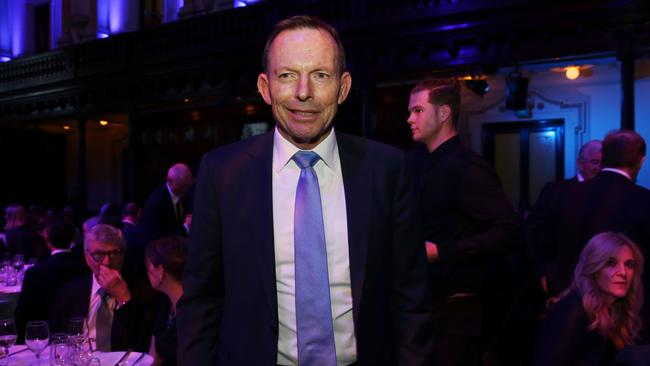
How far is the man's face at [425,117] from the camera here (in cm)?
260

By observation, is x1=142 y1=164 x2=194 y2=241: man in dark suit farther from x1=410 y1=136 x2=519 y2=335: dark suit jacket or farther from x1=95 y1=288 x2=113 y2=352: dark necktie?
x1=410 y1=136 x2=519 y2=335: dark suit jacket

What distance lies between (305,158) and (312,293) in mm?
318

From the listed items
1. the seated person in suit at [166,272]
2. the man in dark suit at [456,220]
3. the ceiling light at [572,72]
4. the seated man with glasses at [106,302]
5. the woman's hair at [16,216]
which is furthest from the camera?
the ceiling light at [572,72]

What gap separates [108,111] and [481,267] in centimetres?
1107

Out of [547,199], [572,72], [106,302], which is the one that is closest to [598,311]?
[547,199]

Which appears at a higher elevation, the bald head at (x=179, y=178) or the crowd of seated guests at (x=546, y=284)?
the bald head at (x=179, y=178)

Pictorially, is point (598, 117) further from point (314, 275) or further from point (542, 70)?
point (314, 275)

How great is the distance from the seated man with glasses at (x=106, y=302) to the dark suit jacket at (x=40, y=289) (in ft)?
2.02

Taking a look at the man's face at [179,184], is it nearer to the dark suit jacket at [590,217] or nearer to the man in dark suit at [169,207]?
the man in dark suit at [169,207]

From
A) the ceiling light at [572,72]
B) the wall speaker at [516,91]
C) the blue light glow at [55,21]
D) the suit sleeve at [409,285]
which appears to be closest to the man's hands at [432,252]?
the suit sleeve at [409,285]

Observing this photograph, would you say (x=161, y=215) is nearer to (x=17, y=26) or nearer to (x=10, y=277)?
(x=10, y=277)

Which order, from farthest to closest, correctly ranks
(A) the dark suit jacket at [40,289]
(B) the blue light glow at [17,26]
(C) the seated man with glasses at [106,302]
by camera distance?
(B) the blue light glow at [17,26]
(A) the dark suit jacket at [40,289]
(C) the seated man with glasses at [106,302]

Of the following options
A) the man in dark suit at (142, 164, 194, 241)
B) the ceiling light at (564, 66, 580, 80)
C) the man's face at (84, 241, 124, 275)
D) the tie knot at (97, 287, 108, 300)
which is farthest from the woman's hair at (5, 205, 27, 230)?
the ceiling light at (564, 66, 580, 80)

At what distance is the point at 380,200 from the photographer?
1.42 m
